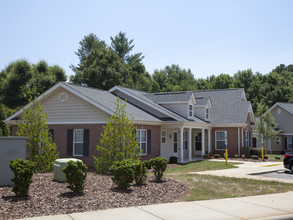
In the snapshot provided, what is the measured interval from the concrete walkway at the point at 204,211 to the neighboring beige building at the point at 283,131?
31.1 m

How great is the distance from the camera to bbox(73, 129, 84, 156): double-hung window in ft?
67.5

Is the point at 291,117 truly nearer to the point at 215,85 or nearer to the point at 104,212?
→ the point at 215,85

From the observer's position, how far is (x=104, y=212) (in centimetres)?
800

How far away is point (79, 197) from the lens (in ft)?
31.1

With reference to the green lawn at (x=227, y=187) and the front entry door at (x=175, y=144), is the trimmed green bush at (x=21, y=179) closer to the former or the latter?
the green lawn at (x=227, y=187)

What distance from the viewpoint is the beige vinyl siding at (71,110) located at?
20.2m

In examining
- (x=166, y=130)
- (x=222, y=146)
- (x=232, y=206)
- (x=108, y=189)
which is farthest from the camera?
(x=222, y=146)

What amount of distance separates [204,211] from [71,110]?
14.4 metres

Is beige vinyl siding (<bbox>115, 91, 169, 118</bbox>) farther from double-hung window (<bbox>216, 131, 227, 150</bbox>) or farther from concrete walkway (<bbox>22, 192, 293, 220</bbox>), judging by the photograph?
concrete walkway (<bbox>22, 192, 293, 220</bbox>)

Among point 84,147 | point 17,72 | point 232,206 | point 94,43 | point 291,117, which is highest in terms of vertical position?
point 94,43

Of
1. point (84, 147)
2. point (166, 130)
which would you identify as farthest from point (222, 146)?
point (84, 147)

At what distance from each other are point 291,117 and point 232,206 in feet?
112

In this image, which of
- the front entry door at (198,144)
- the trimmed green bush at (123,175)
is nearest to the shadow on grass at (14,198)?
the trimmed green bush at (123,175)

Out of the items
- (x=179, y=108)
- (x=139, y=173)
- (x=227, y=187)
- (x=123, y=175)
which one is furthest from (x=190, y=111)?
Answer: (x=123, y=175)
